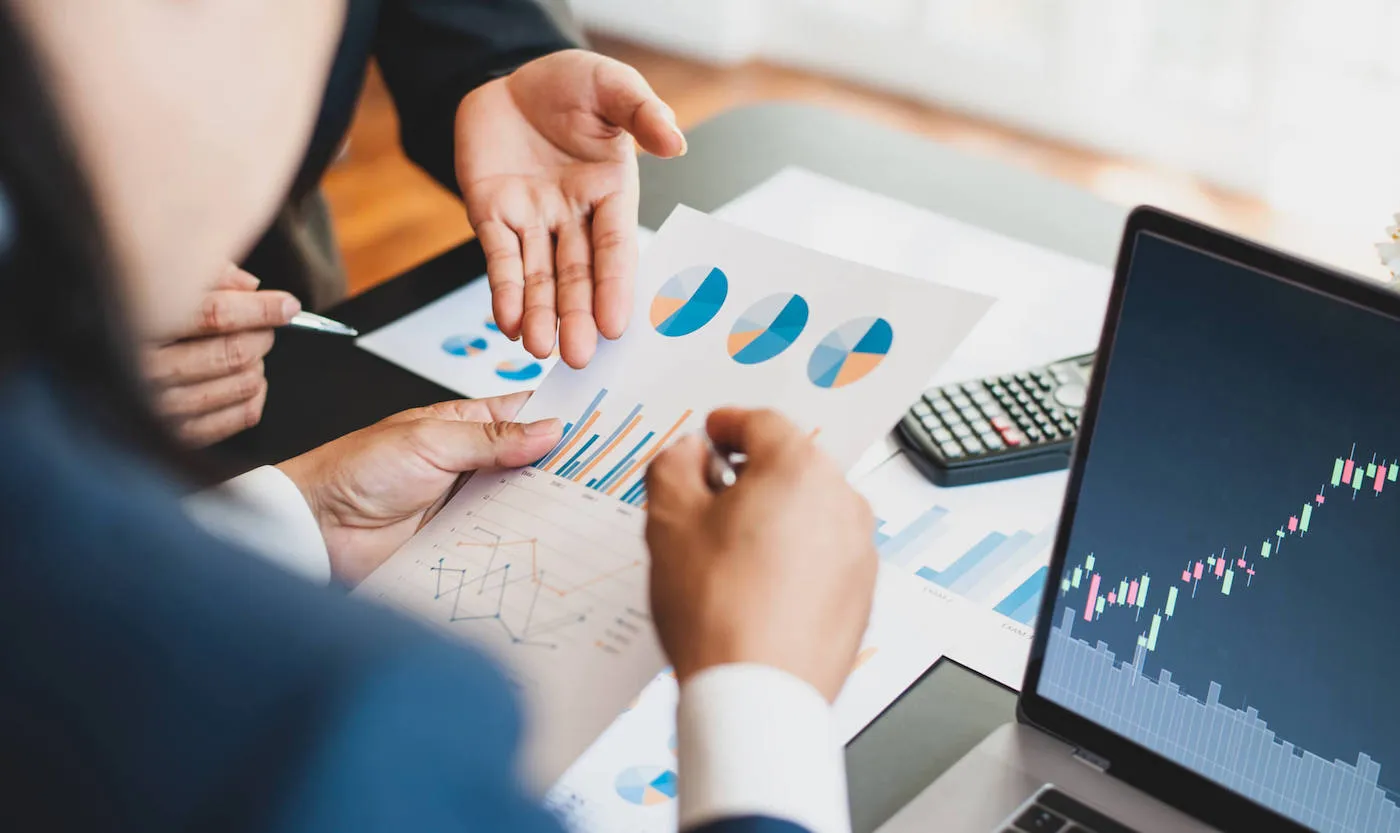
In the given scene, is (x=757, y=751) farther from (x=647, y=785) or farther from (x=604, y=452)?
(x=604, y=452)

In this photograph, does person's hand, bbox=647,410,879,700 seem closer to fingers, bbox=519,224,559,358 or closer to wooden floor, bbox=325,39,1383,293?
fingers, bbox=519,224,559,358

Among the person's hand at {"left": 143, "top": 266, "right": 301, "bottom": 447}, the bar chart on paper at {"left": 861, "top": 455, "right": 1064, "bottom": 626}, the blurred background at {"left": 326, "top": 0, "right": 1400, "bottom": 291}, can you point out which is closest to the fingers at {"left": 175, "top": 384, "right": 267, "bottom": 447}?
the person's hand at {"left": 143, "top": 266, "right": 301, "bottom": 447}

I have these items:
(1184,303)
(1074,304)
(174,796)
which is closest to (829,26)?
(1074,304)

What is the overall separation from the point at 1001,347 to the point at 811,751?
632 mm

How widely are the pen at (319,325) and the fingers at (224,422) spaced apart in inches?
3.0

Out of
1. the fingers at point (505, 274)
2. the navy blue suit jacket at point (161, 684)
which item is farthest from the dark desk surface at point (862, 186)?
the navy blue suit jacket at point (161, 684)

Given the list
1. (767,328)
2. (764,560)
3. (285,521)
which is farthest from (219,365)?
(764,560)

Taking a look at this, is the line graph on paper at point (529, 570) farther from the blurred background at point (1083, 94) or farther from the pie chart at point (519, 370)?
the blurred background at point (1083, 94)

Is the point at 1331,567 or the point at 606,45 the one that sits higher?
the point at 1331,567

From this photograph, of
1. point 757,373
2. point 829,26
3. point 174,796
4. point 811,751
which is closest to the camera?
point 174,796

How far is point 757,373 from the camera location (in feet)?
2.41

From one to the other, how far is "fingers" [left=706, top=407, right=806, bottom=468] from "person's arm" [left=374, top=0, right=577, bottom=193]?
60cm

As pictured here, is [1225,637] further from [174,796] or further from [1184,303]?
[174,796]

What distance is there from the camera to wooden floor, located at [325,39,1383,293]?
2641mm
